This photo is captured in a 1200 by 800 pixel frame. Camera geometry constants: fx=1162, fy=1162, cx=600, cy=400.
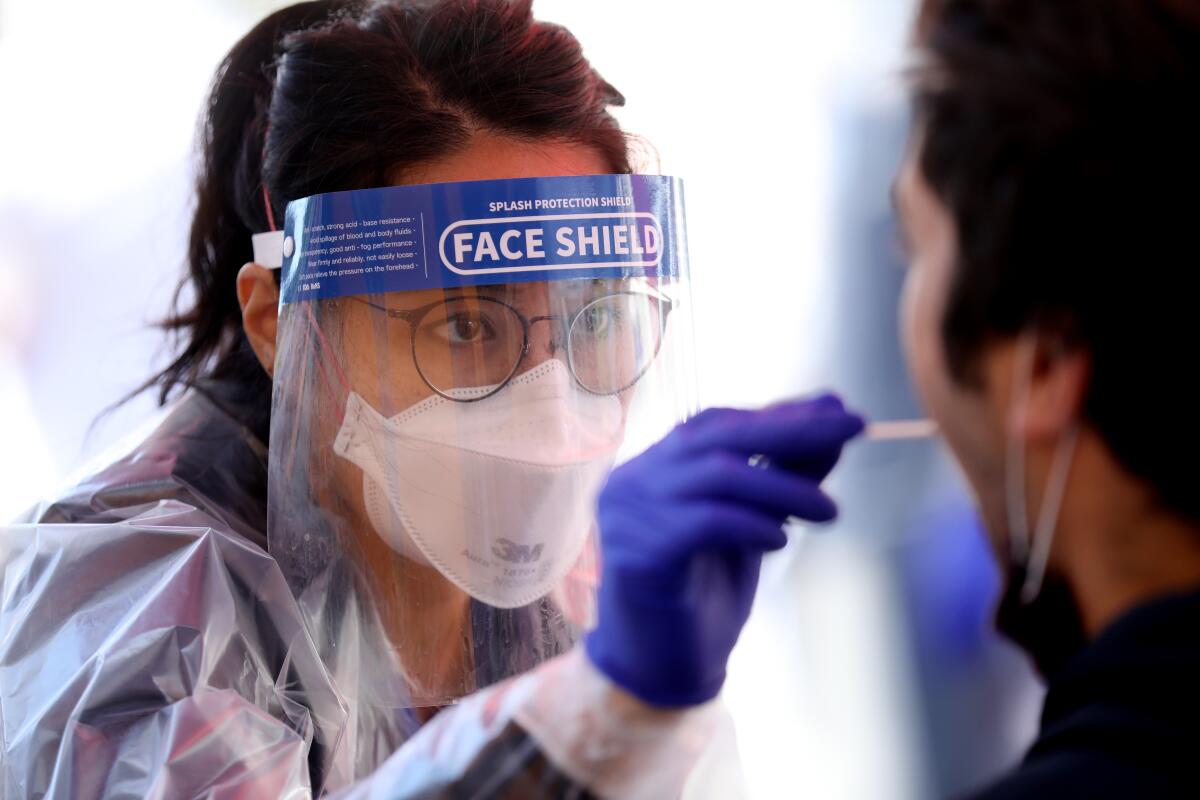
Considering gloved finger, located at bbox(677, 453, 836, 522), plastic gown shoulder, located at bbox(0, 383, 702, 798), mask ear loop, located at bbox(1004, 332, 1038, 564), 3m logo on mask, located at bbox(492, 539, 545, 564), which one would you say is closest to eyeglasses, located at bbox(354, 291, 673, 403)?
3m logo on mask, located at bbox(492, 539, 545, 564)

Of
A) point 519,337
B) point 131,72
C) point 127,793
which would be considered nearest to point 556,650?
point 519,337

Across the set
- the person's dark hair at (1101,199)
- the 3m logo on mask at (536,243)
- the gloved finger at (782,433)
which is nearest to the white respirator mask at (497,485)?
the 3m logo on mask at (536,243)

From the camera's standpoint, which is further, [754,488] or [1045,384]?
[754,488]

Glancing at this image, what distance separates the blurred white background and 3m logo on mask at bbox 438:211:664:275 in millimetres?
187

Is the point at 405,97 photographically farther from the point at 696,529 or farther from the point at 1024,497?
the point at 1024,497

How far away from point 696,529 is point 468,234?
0.53m

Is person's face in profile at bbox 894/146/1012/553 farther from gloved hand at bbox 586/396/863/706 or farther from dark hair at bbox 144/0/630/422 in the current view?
dark hair at bbox 144/0/630/422

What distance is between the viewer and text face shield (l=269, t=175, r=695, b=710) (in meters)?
1.26

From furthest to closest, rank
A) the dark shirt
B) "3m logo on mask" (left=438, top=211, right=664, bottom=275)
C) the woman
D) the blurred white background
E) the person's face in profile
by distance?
the blurred white background < "3m logo on mask" (left=438, top=211, right=664, bottom=275) < the woman < the person's face in profile < the dark shirt

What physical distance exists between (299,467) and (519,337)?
0.30 meters

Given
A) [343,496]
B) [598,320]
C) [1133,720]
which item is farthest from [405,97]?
[1133,720]

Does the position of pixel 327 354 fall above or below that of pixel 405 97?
below

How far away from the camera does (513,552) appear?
49.8 inches

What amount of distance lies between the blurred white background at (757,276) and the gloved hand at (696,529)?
287 mm
